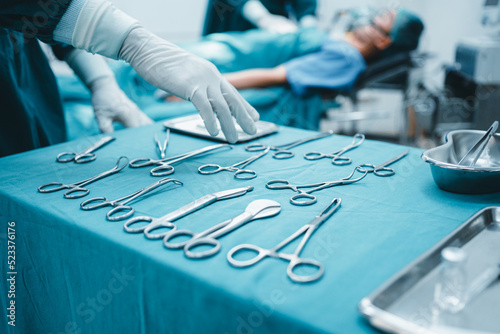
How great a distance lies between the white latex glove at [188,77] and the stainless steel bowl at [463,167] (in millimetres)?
408

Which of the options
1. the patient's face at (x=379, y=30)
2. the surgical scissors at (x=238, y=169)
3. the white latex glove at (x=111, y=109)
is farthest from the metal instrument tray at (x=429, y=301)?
the patient's face at (x=379, y=30)

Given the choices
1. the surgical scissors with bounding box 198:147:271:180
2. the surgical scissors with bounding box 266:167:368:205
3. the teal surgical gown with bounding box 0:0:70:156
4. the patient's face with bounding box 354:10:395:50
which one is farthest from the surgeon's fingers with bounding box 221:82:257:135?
the patient's face with bounding box 354:10:395:50

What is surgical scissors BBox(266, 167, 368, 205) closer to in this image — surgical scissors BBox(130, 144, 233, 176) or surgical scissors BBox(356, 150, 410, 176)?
surgical scissors BBox(356, 150, 410, 176)

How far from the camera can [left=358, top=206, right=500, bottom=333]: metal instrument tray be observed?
0.36 metres

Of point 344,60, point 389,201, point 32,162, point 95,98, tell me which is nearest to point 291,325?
point 389,201

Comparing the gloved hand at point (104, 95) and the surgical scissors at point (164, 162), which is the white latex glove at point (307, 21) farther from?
the surgical scissors at point (164, 162)

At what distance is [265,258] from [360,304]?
0.13 metres

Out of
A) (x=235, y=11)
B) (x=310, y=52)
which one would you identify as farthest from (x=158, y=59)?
(x=235, y=11)

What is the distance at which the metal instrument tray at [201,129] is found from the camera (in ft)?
3.22

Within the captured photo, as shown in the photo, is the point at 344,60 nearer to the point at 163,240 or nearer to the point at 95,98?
the point at 95,98

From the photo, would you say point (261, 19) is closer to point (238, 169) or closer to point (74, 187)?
point (238, 169)

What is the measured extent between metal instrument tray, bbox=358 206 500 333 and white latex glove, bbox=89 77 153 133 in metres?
0.96

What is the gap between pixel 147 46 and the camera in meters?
0.89

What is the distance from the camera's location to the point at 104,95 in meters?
1.21
